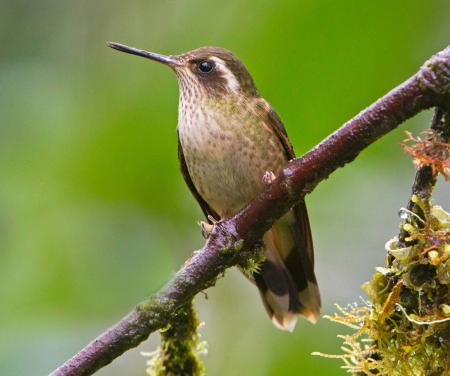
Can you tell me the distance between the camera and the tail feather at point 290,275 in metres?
3.90

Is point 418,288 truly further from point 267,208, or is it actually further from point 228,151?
point 228,151

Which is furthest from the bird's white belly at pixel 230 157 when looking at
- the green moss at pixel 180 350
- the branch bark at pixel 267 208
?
the branch bark at pixel 267 208

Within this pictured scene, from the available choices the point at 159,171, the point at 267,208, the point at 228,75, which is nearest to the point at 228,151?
the point at 159,171

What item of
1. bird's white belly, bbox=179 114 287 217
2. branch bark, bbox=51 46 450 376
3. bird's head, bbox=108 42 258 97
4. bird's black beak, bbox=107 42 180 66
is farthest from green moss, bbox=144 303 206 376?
bird's head, bbox=108 42 258 97

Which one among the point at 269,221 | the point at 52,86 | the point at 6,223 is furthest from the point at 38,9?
the point at 269,221

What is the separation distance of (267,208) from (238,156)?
1.39 meters

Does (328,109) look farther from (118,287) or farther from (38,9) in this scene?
(38,9)

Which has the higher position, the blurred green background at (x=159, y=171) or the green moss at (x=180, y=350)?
the blurred green background at (x=159, y=171)

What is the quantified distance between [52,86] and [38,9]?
1.69 m

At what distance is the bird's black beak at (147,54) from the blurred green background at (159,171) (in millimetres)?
65

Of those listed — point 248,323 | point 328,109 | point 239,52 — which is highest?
point 239,52

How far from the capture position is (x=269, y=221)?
2535 millimetres

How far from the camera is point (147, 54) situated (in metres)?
3.91

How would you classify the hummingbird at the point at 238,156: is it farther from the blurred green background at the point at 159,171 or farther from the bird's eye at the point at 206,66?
the blurred green background at the point at 159,171
